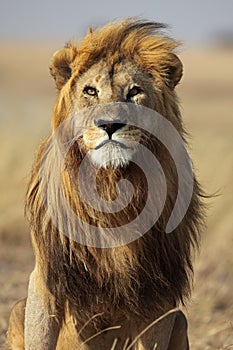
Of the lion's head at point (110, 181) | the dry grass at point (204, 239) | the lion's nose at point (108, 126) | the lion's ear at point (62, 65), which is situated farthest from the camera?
the dry grass at point (204, 239)

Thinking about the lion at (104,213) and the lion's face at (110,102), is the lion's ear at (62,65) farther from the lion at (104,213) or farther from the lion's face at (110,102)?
the lion's face at (110,102)

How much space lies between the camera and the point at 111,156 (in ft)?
14.4

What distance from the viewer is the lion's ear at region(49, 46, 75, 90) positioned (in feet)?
15.6

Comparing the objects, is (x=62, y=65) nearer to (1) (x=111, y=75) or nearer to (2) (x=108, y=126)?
(1) (x=111, y=75)

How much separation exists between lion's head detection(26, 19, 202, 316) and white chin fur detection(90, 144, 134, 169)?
0.09 ft

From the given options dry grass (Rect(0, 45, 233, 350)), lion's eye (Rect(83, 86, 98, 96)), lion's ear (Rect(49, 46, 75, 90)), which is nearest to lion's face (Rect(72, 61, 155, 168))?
lion's eye (Rect(83, 86, 98, 96))

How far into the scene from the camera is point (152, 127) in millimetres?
4570

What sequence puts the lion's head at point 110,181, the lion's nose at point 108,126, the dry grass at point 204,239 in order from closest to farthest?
the lion's nose at point 108,126, the lion's head at point 110,181, the dry grass at point 204,239

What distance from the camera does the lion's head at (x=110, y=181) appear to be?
455 cm

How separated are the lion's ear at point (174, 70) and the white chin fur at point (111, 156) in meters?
0.59

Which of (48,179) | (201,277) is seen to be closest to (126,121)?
(48,179)

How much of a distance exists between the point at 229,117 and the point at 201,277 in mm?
16098

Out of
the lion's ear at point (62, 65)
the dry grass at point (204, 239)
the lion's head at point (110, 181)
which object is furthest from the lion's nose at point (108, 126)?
the dry grass at point (204, 239)

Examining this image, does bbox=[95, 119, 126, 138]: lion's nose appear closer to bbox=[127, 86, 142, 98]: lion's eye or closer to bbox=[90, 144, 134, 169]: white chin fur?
bbox=[90, 144, 134, 169]: white chin fur
